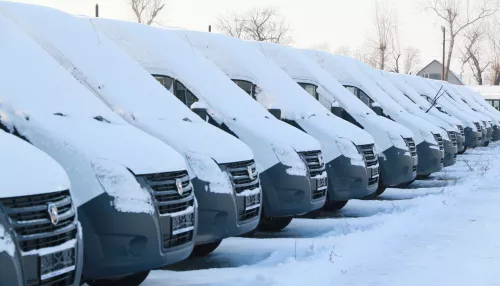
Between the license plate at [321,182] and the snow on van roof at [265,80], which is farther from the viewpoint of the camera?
the snow on van roof at [265,80]

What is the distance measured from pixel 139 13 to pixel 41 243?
168 feet

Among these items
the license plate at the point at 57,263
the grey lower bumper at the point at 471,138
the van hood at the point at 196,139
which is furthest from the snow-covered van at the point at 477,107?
the license plate at the point at 57,263

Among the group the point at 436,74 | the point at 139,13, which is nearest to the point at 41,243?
the point at 139,13

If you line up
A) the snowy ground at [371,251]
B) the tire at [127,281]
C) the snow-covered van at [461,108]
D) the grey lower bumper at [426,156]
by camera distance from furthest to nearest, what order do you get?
1. the snow-covered van at [461,108]
2. the grey lower bumper at [426,156]
3. the snowy ground at [371,251]
4. the tire at [127,281]

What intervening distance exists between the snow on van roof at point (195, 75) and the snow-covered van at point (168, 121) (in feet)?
2.89

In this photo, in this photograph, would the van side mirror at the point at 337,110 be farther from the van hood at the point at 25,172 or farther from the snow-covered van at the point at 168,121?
the van hood at the point at 25,172

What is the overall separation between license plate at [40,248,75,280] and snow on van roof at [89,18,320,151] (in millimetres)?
4382

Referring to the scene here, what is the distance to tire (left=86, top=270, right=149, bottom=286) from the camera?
720cm

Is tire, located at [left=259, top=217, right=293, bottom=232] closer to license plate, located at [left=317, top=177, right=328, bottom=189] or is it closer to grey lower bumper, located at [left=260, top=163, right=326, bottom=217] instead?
license plate, located at [left=317, top=177, right=328, bottom=189]

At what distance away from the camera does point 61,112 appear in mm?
7074

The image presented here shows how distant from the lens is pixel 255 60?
1237cm

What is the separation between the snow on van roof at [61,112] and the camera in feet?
21.4

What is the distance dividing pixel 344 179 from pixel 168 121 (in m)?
3.63

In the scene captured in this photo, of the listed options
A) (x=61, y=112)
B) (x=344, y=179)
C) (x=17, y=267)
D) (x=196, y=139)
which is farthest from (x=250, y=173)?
(x=17, y=267)
